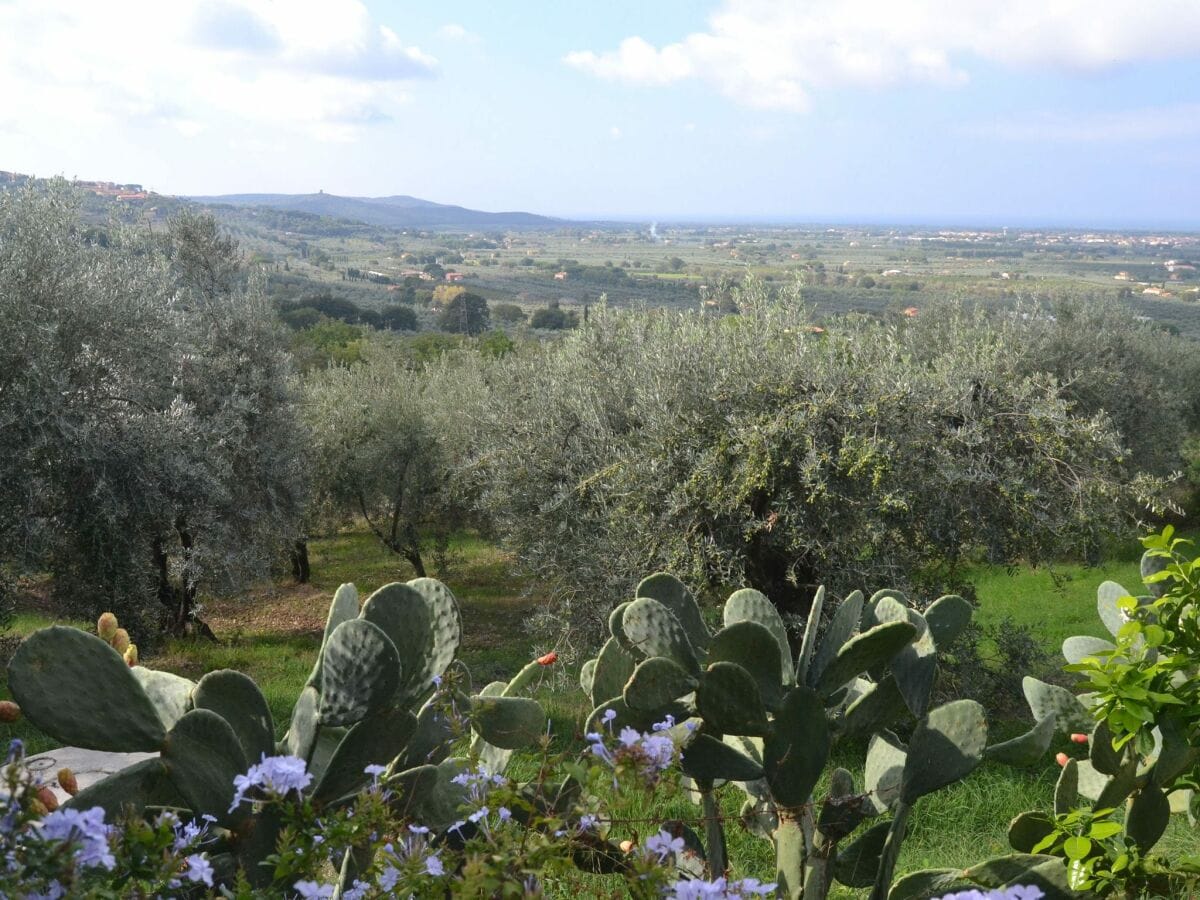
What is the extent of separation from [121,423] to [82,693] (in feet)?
29.4

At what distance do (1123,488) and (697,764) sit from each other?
7.60 metres

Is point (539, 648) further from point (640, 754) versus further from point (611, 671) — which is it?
point (640, 754)

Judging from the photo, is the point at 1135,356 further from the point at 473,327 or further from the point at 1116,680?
the point at 473,327

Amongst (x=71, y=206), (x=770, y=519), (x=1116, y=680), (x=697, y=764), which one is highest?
(x=71, y=206)

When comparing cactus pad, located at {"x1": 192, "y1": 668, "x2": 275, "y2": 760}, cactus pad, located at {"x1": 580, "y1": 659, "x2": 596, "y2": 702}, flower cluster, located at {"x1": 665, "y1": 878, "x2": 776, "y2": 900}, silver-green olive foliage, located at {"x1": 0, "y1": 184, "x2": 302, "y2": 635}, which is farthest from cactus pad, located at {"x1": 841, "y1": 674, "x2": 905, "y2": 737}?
silver-green olive foliage, located at {"x1": 0, "y1": 184, "x2": 302, "y2": 635}

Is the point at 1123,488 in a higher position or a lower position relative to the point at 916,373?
lower

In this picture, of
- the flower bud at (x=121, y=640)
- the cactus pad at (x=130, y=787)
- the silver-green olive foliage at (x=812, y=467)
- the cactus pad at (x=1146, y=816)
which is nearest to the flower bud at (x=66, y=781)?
the cactus pad at (x=130, y=787)

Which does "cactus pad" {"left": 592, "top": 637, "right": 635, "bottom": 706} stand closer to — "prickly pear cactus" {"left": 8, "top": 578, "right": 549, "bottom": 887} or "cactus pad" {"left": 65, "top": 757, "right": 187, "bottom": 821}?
"prickly pear cactus" {"left": 8, "top": 578, "right": 549, "bottom": 887}

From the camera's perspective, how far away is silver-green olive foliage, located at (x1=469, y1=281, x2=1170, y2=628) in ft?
26.6

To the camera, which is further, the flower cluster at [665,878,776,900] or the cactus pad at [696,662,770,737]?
the cactus pad at [696,662,770,737]

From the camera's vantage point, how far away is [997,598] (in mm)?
17641

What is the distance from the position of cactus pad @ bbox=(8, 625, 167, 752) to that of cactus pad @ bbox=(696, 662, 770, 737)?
A: 1.34m

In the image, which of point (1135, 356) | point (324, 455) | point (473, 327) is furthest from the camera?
point (473, 327)

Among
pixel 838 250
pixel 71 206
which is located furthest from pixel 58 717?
pixel 838 250
